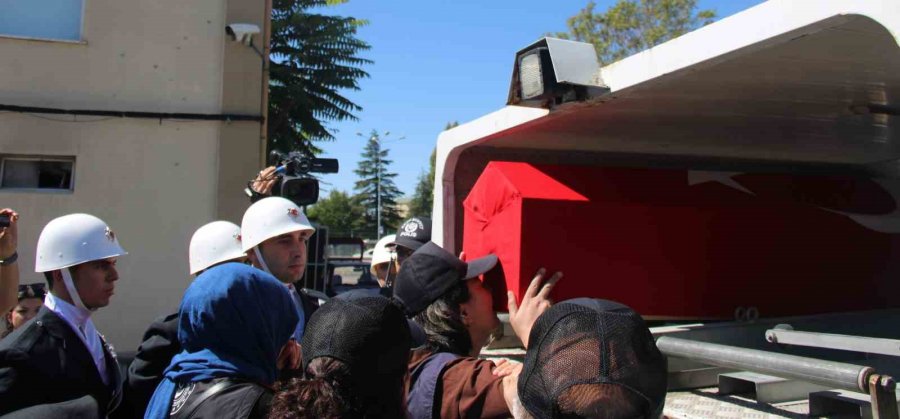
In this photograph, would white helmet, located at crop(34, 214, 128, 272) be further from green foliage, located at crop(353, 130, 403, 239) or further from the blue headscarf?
green foliage, located at crop(353, 130, 403, 239)

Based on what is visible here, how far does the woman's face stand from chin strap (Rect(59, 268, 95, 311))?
4.86ft

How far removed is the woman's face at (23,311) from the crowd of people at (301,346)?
112cm

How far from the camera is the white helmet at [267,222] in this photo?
2475 mm

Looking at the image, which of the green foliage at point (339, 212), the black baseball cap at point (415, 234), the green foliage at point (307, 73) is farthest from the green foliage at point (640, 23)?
the green foliage at point (339, 212)

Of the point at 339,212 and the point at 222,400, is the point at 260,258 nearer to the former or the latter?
the point at 222,400

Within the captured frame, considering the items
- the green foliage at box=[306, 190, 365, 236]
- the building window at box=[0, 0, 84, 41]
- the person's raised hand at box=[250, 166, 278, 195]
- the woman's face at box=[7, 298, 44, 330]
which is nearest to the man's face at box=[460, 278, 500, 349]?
the person's raised hand at box=[250, 166, 278, 195]

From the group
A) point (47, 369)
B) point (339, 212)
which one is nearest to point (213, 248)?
point (47, 369)

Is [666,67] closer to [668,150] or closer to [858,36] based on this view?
[858,36]

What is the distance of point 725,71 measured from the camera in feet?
5.91

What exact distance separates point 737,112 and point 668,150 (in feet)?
2.02

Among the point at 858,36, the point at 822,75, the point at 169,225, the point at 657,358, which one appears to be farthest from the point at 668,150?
the point at 169,225

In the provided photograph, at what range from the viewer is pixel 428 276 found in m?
1.86

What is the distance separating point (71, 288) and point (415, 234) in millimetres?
1586

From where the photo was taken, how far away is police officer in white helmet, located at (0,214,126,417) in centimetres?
191
